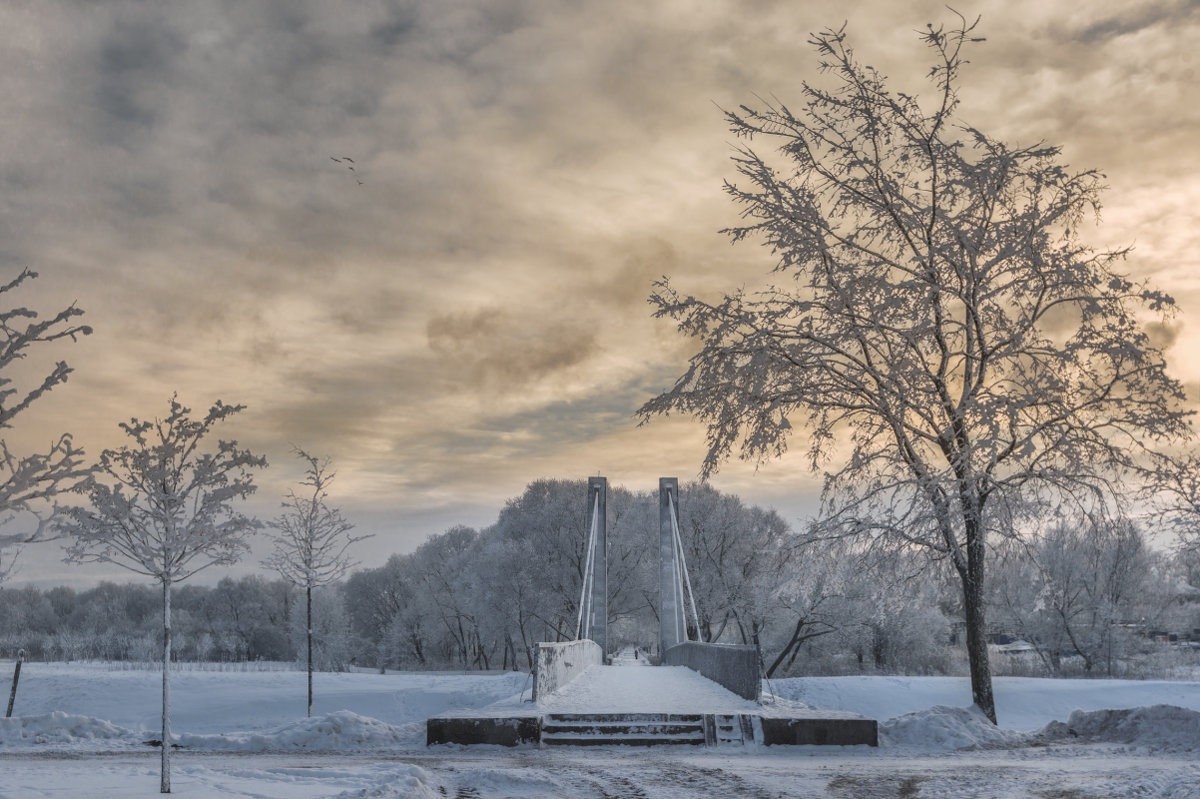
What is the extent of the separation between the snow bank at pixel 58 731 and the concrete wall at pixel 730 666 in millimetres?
10608

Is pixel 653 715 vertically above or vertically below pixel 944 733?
above

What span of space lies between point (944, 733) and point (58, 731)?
15.0 m

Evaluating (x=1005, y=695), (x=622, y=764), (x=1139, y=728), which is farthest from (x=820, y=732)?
(x=1005, y=695)

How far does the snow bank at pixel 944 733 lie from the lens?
12.0 meters

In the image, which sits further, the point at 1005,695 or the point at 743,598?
the point at 743,598

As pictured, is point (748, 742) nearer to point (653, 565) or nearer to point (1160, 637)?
point (1160, 637)

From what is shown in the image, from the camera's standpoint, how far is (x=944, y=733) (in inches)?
480

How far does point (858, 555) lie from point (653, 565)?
Answer: 134 feet

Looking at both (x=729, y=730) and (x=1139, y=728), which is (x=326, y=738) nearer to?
(x=729, y=730)

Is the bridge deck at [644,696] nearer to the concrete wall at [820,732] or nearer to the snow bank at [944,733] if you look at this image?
the concrete wall at [820,732]

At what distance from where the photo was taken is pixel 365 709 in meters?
25.7

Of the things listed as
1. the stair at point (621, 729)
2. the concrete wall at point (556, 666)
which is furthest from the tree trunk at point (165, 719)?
the concrete wall at point (556, 666)

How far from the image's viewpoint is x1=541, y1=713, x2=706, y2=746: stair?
39.8 feet

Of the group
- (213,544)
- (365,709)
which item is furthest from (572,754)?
(365,709)
